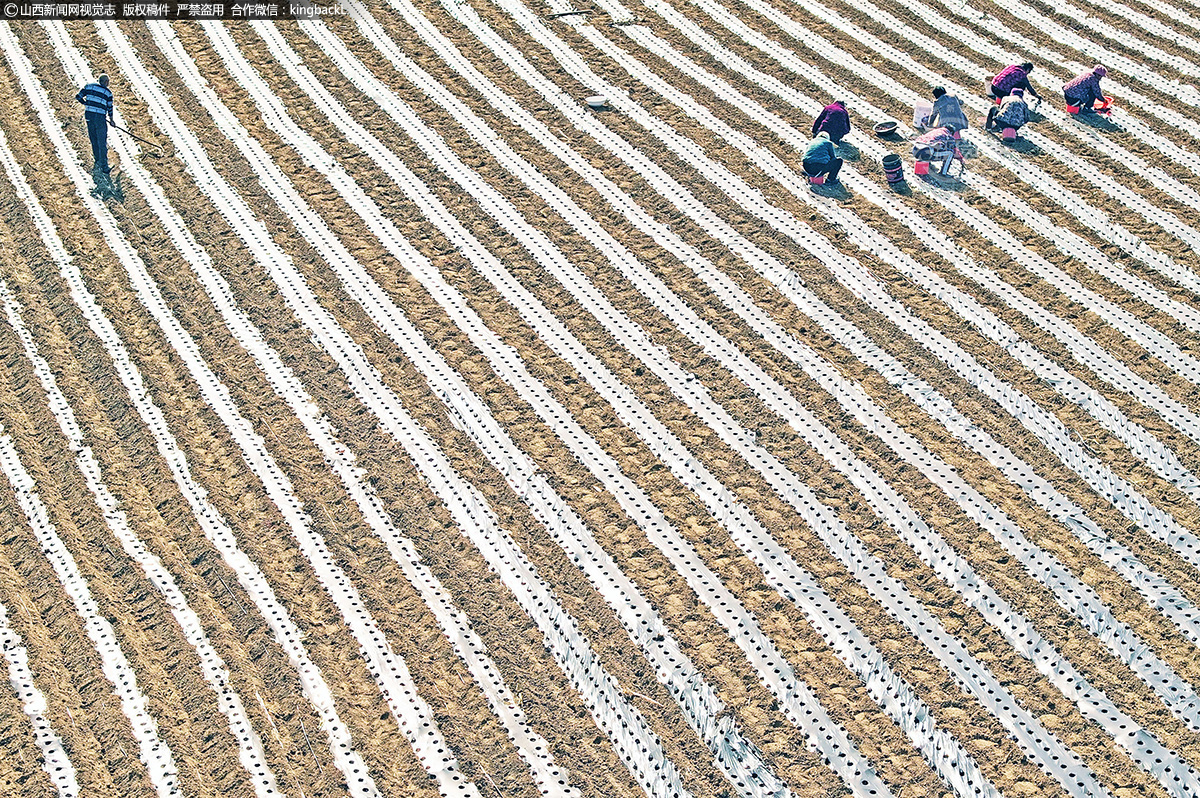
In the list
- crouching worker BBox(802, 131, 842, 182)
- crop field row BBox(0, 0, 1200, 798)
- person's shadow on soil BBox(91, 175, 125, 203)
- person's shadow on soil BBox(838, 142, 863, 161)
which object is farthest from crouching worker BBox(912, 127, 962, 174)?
person's shadow on soil BBox(91, 175, 125, 203)

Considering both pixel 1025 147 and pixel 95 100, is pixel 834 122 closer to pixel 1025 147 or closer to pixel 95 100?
pixel 1025 147

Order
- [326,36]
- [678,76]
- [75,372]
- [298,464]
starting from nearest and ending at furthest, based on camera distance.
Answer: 1. [298,464]
2. [75,372]
3. [678,76]
4. [326,36]

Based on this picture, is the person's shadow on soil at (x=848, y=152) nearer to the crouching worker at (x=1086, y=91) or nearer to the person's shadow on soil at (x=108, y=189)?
the crouching worker at (x=1086, y=91)

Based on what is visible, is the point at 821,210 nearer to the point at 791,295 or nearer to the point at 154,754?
the point at 791,295

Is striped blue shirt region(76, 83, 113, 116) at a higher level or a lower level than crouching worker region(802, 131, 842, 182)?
lower

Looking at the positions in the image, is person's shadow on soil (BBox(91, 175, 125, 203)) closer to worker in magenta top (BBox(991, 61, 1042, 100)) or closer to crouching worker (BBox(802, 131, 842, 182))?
crouching worker (BBox(802, 131, 842, 182))

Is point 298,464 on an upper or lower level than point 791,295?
lower

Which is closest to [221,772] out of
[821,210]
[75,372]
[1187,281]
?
[75,372]
